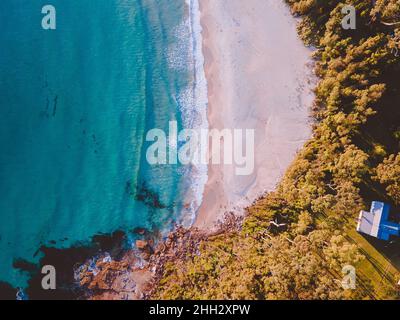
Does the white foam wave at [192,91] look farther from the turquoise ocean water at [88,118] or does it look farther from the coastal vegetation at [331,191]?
the coastal vegetation at [331,191]

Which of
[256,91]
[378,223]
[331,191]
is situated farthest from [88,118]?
[378,223]

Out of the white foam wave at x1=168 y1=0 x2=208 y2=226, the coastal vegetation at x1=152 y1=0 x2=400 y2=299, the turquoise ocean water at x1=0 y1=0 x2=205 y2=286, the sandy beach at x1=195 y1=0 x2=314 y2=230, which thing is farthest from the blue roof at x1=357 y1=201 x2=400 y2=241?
the turquoise ocean water at x1=0 y1=0 x2=205 y2=286

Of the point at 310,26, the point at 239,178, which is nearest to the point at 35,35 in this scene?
the point at 239,178

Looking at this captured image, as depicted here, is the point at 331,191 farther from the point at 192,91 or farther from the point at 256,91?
the point at 192,91

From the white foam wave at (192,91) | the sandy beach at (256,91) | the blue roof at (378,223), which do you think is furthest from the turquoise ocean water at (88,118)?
the blue roof at (378,223)

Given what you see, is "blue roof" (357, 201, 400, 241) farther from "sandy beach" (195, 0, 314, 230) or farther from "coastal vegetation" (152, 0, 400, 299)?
"sandy beach" (195, 0, 314, 230)
